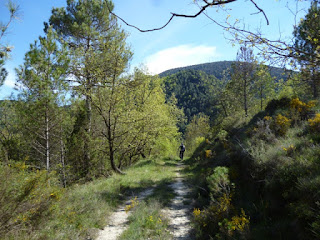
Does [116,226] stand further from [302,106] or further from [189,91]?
[189,91]

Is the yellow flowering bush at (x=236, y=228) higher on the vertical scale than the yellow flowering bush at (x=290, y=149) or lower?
lower

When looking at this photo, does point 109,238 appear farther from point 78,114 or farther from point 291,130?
point 78,114

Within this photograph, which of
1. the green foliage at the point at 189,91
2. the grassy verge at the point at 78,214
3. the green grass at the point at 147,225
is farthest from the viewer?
the green foliage at the point at 189,91

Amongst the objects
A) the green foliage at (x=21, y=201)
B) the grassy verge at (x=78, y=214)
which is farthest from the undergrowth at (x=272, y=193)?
the green foliage at (x=21, y=201)

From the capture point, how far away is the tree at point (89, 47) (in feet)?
34.3

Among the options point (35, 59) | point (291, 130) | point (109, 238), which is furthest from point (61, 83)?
point (291, 130)

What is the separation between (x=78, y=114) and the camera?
1122cm

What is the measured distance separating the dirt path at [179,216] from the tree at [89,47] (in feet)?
17.8

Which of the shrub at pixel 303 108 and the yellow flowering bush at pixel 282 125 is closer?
the yellow flowering bush at pixel 282 125

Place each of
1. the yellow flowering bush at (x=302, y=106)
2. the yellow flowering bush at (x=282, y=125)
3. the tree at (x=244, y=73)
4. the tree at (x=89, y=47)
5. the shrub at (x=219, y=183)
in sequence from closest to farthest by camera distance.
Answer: the shrub at (x=219, y=183) → the yellow flowering bush at (x=282, y=125) → the yellow flowering bush at (x=302, y=106) → the tree at (x=89, y=47) → the tree at (x=244, y=73)

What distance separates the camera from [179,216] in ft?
21.5

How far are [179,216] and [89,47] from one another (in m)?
10.3

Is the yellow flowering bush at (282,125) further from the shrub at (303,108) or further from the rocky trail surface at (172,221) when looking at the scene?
the rocky trail surface at (172,221)

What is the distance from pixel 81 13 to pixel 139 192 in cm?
1213
